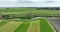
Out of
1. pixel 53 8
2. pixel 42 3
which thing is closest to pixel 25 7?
pixel 42 3

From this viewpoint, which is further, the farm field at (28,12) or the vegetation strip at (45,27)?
the farm field at (28,12)

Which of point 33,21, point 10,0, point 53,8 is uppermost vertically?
point 10,0

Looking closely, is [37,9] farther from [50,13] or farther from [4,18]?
[4,18]

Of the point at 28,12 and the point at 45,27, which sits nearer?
the point at 45,27

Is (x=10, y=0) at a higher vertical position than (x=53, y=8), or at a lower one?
higher

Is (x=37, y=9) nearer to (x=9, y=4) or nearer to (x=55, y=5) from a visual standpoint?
(x=55, y=5)

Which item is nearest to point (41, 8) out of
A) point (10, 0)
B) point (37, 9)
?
point (37, 9)

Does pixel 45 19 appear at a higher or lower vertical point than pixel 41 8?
lower

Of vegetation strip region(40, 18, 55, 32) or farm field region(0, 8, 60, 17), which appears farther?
farm field region(0, 8, 60, 17)

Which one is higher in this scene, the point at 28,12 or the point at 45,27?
the point at 28,12
